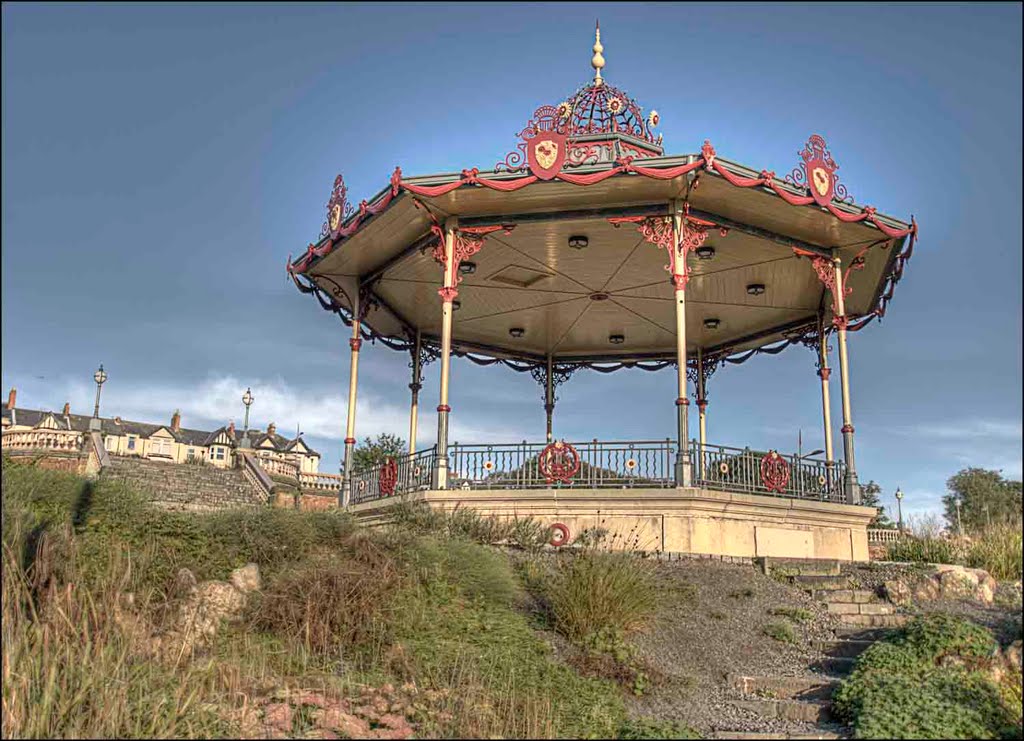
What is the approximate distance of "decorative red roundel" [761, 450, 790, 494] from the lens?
14297mm

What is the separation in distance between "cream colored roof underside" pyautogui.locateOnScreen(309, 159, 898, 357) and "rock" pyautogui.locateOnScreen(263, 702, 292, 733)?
9.39 metres

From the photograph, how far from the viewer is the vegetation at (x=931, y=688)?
6.48 meters

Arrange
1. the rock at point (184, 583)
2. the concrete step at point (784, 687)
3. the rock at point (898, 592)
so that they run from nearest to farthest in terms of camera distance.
Answer: the concrete step at point (784, 687) < the rock at point (184, 583) < the rock at point (898, 592)

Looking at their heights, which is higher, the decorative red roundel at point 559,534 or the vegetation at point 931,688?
the decorative red roundel at point 559,534

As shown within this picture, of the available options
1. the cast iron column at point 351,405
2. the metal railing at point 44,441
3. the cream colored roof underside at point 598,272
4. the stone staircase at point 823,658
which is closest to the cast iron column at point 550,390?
the cream colored roof underside at point 598,272

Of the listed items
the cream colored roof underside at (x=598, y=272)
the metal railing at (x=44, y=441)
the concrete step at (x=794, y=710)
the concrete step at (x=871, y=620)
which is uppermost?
the cream colored roof underside at (x=598, y=272)

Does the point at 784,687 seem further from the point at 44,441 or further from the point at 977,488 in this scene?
the point at 977,488

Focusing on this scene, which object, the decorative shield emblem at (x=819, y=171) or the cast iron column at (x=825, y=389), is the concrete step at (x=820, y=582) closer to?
the cast iron column at (x=825, y=389)

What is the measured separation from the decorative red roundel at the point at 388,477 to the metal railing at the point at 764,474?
17.3ft

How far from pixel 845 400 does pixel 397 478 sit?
312 inches

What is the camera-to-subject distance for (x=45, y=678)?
6.03m

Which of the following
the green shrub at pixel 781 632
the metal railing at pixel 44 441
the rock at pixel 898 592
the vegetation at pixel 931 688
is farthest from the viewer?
the metal railing at pixel 44 441

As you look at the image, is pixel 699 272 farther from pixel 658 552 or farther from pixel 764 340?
pixel 658 552

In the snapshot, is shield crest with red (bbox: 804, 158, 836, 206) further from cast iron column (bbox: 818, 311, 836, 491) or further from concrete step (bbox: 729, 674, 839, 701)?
concrete step (bbox: 729, 674, 839, 701)
